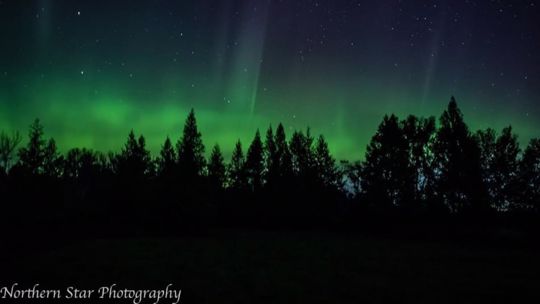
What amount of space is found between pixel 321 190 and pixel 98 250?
34.3 meters

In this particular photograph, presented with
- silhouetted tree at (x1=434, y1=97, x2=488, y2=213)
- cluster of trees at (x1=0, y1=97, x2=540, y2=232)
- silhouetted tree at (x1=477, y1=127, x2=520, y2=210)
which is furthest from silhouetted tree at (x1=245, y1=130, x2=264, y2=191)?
silhouetted tree at (x1=477, y1=127, x2=520, y2=210)

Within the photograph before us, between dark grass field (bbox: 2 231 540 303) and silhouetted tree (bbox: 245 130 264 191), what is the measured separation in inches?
1399

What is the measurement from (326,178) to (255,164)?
45.0ft

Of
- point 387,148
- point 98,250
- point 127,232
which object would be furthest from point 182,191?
point 387,148

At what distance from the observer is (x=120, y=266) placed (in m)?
14.7

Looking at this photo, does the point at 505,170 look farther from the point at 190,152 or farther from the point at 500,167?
the point at 190,152

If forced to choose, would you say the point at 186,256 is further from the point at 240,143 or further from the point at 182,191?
the point at 240,143

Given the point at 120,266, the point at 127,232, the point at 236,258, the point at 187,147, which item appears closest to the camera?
the point at 120,266

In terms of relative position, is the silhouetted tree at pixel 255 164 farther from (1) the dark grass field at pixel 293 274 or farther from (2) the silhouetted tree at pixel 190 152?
(1) the dark grass field at pixel 293 274

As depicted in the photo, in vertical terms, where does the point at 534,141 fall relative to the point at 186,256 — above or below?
above

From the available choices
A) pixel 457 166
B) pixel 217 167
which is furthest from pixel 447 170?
pixel 217 167

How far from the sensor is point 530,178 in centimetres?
3416

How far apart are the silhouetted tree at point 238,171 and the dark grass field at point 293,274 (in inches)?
1432

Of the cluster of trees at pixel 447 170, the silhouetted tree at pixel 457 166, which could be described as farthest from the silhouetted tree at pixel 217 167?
the silhouetted tree at pixel 457 166
